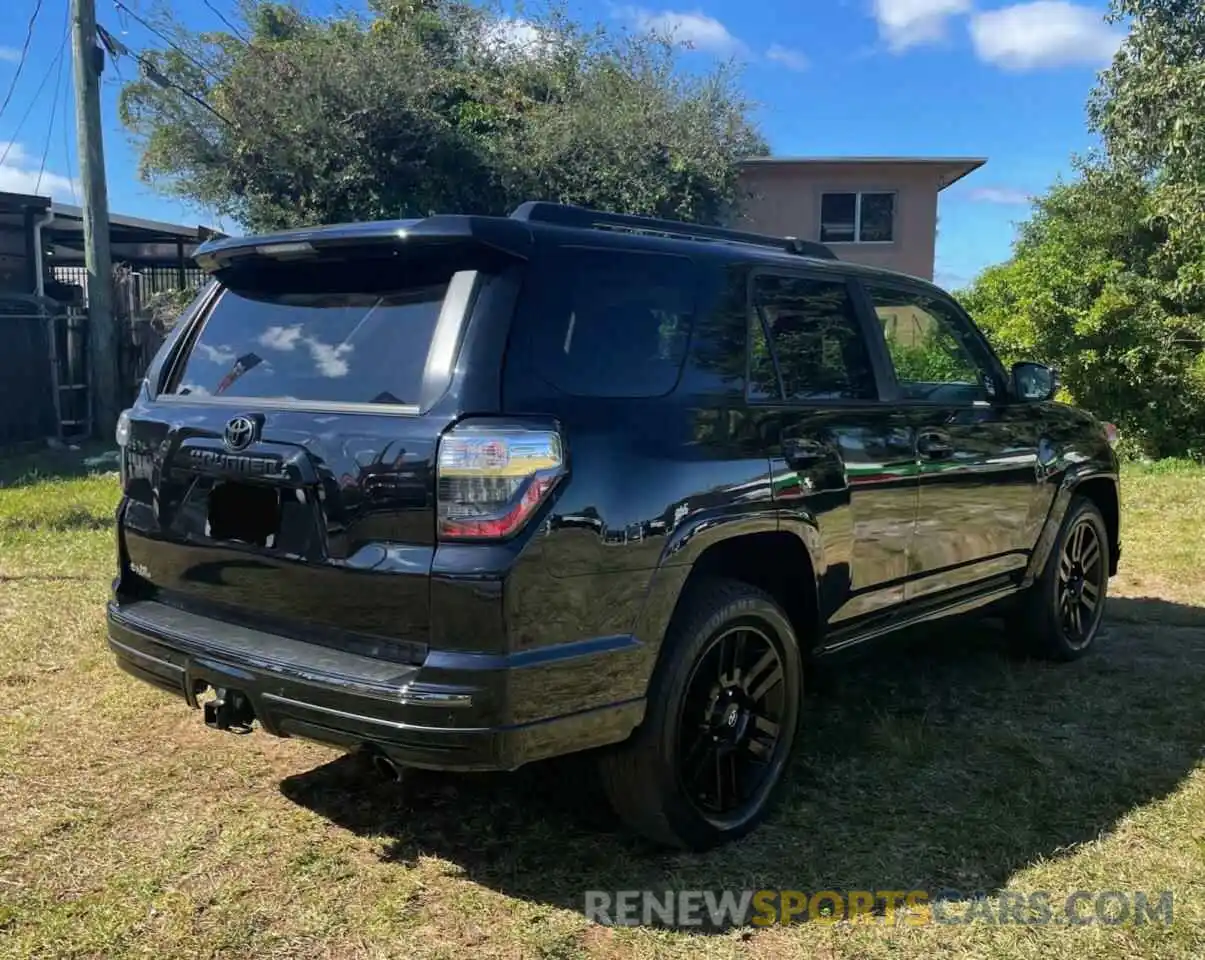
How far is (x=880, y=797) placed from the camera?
3.79 meters

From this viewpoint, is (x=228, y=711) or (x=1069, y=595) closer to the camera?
(x=228, y=711)

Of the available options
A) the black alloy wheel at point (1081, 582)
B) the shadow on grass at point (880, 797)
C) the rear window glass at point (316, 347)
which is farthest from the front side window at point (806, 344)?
the black alloy wheel at point (1081, 582)

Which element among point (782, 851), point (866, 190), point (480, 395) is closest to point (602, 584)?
point (480, 395)

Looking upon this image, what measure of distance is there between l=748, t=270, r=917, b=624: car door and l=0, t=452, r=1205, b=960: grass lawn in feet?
2.50

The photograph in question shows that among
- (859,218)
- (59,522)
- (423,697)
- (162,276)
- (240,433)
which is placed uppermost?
(859,218)

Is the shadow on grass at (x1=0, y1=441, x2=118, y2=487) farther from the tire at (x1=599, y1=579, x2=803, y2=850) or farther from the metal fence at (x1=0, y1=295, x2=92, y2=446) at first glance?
the tire at (x1=599, y1=579, x2=803, y2=850)

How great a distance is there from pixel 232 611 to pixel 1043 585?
12.5ft

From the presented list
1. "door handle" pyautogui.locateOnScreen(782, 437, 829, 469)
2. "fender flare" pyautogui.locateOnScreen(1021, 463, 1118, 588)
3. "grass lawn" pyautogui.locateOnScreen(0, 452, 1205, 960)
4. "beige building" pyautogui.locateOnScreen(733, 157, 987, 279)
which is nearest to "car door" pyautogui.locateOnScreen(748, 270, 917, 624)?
"door handle" pyautogui.locateOnScreen(782, 437, 829, 469)

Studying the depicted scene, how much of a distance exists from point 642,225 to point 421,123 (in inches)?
590

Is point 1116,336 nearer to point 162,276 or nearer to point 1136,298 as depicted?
point 1136,298

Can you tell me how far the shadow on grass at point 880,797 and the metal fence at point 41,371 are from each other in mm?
10353

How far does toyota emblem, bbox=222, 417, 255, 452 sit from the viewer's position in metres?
3.00

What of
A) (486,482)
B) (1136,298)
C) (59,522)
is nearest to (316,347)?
(486,482)

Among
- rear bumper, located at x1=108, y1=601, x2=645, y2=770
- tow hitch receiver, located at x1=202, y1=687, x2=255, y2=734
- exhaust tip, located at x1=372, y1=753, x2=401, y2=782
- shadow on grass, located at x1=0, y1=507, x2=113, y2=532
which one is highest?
rear bumper, located at x1=108, y1=601, x2=645, y2=770
